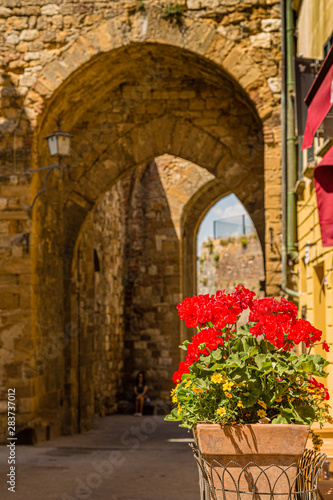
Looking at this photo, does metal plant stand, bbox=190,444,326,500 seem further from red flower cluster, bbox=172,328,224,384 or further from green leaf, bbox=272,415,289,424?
red flower cluster, bbox=172,328,224,384

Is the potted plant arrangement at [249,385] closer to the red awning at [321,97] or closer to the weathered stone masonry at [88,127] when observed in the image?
the red awning at [321,97]

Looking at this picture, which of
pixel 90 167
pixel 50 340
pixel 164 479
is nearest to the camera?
pixel 164 479

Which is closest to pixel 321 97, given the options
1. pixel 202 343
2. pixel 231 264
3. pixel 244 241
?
pixel 202 343

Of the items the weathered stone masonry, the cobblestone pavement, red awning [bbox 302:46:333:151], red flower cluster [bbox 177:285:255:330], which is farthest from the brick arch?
red flower cluster [bbox 177:285:255:330]

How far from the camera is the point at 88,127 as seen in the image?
11.3 metres

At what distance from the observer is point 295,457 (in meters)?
2.81

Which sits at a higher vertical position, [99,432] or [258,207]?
[258,207]

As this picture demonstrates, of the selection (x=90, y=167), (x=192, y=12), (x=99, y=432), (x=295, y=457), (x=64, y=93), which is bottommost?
(x=99, y=432)

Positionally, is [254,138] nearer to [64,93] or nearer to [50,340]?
[64,93]

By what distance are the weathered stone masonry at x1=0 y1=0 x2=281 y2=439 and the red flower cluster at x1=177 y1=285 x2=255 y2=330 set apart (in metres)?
6.33

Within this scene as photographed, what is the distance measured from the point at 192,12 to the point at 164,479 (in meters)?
5.96

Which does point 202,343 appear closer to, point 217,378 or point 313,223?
point 217,378

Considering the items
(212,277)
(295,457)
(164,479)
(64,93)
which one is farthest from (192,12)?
(212,277)

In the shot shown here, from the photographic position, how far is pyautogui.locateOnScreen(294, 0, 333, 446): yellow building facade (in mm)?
7000
